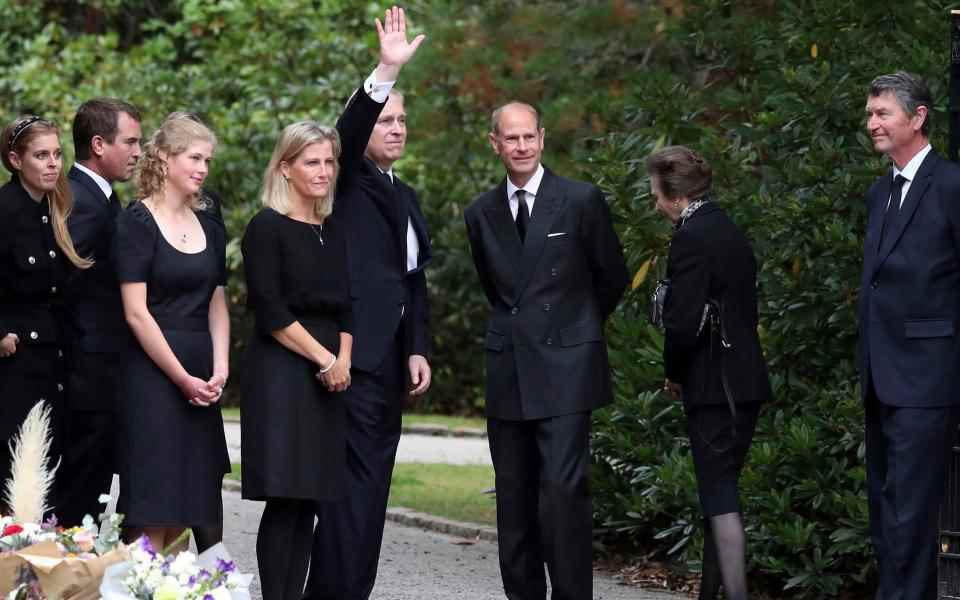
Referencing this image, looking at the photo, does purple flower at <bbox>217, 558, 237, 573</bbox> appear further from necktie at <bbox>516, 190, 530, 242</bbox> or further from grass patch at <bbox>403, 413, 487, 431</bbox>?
grass patch at <bbox>403, 413, 487, 431</bbox>

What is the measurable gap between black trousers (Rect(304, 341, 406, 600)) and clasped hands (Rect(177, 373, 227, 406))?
0.62 meters

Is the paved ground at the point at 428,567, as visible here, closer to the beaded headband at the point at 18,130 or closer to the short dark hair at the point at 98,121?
the short dark hair at the point at 98,121

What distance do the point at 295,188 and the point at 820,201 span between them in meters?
2.64

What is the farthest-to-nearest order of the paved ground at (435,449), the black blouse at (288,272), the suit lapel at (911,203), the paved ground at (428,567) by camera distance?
1. the paved ground at (435,449)
2. the paved ground at (428,567)
3. the suit lapel at (911,203)
4. the black blouse at (288,272)

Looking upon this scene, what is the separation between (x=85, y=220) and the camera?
7418 mm

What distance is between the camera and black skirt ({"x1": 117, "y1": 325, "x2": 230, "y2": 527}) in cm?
662

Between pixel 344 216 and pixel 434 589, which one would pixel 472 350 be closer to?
pixel 434 589

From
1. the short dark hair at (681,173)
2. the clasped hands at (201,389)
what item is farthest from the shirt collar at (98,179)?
the short dark hair at (681,173)

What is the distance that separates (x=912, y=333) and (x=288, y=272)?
241 centimetres

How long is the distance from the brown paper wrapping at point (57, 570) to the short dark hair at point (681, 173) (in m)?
3.01

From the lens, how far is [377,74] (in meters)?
7.03

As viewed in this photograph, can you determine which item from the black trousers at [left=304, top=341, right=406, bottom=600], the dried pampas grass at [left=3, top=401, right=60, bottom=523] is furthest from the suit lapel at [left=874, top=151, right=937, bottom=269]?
the dried pampas grass at [left=3, top=401, right=60, bottom=523]

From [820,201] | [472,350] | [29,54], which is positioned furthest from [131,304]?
[29,54]

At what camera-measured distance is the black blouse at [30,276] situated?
722 cm
